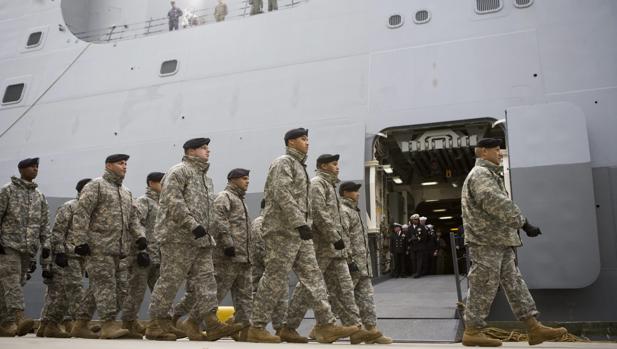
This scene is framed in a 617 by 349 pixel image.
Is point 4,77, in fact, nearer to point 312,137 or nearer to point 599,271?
point 312,137

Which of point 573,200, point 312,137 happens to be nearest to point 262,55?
point 312,137

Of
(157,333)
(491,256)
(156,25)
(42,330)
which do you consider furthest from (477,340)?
(156,25)

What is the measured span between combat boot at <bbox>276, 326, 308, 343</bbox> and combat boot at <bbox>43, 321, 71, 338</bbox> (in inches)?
79.3

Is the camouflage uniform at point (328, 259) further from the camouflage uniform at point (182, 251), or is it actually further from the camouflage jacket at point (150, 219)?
the camouflage jacket at point (150, 219)

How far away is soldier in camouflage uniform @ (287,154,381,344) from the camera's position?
4.25m

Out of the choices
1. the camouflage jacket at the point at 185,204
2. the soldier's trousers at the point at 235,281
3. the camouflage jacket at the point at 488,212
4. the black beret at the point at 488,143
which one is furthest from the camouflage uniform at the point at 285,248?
the black beret at the point at 488,143

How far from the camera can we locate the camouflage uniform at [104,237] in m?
4.63

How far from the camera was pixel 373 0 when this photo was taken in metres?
8.57

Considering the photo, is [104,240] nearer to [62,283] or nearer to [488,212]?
[62,283]

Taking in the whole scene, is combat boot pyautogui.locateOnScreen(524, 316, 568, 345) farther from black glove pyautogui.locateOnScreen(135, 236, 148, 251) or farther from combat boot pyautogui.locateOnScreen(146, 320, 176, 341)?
black glove pyautogui.locateOnScreen(135, 236, 148, 251)

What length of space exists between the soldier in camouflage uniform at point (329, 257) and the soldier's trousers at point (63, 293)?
2.27 meters

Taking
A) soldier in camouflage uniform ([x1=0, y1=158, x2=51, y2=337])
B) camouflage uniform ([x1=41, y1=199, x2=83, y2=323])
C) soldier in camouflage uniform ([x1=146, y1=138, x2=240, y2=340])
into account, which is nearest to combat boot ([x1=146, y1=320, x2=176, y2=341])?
soldier in camouflage uniform ([x1=146, y1=138, x2=240, y2=340])

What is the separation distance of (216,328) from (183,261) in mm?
583

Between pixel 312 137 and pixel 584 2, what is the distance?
4.12 metres
